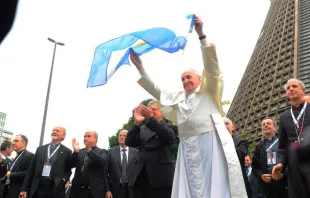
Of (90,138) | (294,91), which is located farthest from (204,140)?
(90,138)

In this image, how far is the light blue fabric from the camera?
5.02m

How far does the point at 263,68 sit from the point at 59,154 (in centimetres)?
7226

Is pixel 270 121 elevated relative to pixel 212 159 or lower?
elevated

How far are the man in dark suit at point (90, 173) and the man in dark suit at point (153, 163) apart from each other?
6.95 feet

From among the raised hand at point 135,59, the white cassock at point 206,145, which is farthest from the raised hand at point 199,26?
the raised hand at point 135,59

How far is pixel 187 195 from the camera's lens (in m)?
4.36

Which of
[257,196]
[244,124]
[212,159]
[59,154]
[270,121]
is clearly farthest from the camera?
[244,124]

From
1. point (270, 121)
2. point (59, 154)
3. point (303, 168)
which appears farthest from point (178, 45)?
point (59, 154)

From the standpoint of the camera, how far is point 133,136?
5.27 meters

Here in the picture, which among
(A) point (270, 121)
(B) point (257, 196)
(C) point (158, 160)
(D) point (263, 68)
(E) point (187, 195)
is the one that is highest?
(D) point (263, 68)

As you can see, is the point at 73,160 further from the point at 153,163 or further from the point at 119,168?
the point at 153,163

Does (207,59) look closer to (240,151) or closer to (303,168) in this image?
(303,168)

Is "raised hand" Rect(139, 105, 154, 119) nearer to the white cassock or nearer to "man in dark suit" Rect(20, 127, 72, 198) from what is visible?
the white cassock

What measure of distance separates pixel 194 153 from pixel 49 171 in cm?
389
